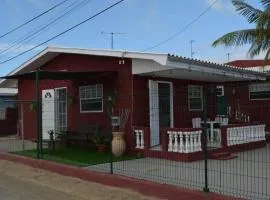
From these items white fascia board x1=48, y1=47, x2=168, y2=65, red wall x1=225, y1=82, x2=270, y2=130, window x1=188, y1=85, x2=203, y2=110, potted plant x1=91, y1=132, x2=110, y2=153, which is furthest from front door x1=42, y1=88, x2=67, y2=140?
red wall x1=225, y1=82, x2=270, y2=130

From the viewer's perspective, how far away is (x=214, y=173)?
10680mm

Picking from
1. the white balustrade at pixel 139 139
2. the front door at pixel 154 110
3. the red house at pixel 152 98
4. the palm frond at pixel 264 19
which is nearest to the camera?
the palm frond at pixel 264 19

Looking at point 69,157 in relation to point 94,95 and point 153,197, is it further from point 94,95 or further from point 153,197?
point 153,197

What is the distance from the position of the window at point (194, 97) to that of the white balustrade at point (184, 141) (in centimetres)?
403

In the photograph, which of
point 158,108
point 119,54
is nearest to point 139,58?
point 119,54

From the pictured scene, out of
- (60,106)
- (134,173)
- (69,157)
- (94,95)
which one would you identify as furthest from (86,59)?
(134,173)

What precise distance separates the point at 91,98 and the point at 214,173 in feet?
24.3

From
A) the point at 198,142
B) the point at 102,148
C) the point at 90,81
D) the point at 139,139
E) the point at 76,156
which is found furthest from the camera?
the point at 90,81

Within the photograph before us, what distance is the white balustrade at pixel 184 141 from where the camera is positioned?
13.1 m

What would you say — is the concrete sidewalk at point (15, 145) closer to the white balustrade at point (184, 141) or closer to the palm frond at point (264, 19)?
the white balustrade at point (184, 141)

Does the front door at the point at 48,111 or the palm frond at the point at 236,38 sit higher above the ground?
the palm frond at the point at 236,38

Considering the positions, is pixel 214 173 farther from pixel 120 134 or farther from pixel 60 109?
pixel 60 109

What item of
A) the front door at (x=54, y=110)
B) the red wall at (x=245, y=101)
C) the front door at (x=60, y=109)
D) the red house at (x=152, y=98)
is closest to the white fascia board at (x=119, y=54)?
the red house at (x=152, y=98)

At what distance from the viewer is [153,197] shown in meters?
9.33
